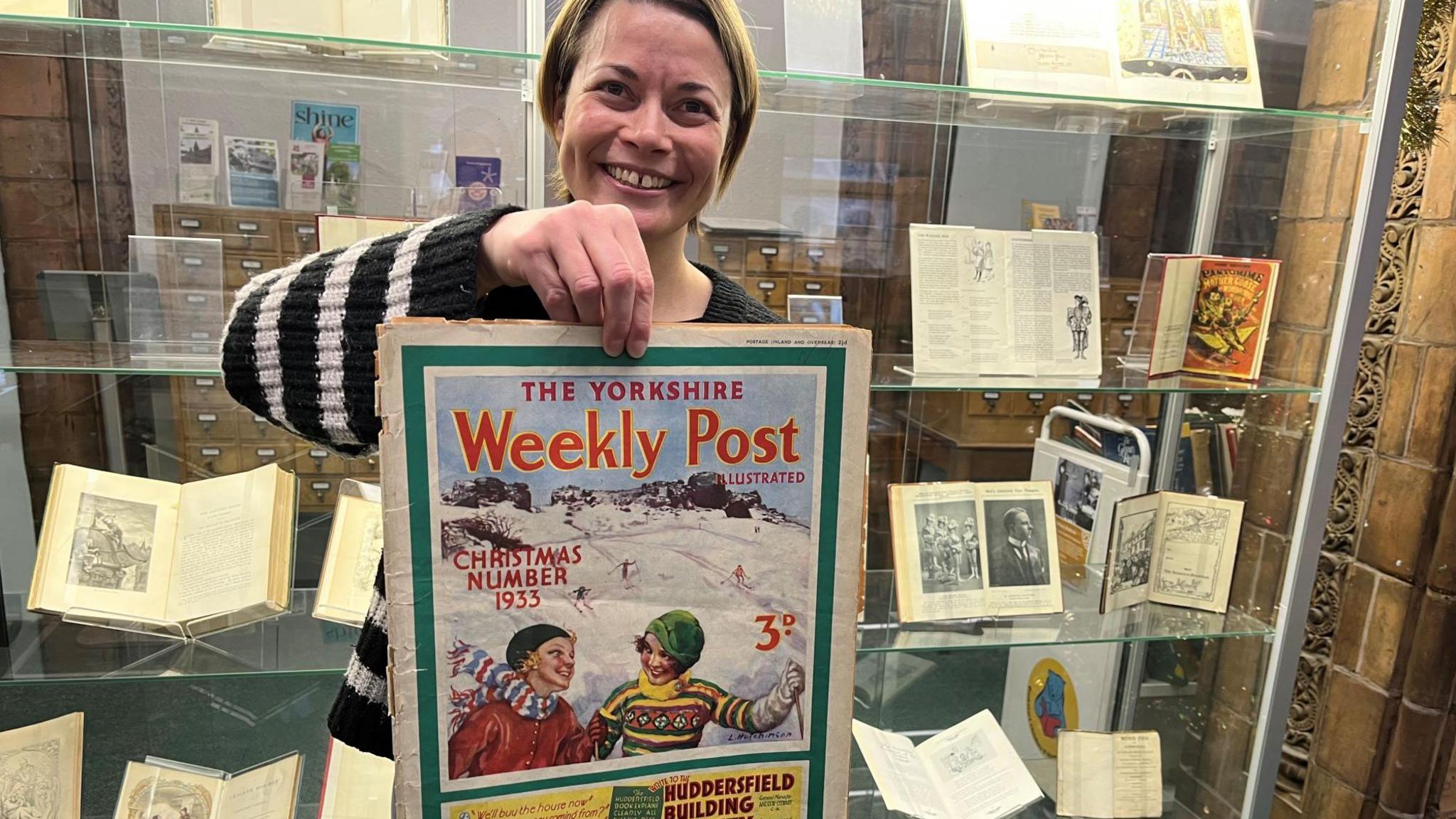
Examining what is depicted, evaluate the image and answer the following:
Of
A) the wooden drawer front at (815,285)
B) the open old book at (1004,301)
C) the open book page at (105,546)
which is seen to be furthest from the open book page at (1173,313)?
the open book page at (105,546)

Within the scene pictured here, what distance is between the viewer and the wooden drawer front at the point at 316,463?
50.8 inches

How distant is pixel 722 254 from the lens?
1.47 m

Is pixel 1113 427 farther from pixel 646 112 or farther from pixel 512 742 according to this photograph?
pixel 512 742

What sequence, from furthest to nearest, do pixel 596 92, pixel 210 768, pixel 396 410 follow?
pixel 210 768
pixel 596 92
pixel 396 410

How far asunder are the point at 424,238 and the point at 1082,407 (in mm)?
1346

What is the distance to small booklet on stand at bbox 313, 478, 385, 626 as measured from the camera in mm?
1229

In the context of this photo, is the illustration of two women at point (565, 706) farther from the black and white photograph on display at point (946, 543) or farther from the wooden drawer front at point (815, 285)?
the wooden drawer front at point (815, 285)

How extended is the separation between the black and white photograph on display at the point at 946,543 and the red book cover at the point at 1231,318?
51 cm

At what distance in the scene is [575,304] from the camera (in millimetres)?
522

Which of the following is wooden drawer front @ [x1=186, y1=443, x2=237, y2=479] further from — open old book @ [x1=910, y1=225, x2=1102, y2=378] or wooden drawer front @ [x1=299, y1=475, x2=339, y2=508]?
open old book @ [x1=910, y1=225, x2=1102, y2=378]

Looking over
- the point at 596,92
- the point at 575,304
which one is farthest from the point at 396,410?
the point at 596,92

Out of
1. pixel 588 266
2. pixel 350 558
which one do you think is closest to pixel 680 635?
pixel 588 266

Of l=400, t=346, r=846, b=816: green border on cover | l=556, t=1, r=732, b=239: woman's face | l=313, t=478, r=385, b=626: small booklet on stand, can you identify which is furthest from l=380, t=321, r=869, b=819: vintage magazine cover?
l=313, t=478, r=385, b=626: small booklet on stand

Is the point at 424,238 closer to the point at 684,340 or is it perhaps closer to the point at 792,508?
the point at 684,340
